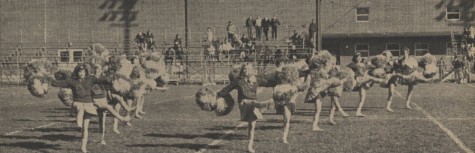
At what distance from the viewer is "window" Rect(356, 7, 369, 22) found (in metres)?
47.2

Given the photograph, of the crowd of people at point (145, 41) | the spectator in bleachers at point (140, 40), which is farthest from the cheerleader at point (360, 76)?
the spectator in bleachers at point (140, 40)

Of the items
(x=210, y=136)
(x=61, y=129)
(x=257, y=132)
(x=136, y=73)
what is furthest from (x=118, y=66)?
(x=257, y=132)

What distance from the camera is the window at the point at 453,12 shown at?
4619 centimetres

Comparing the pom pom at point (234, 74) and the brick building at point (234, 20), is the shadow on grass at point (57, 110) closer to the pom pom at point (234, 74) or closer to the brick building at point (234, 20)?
the pom pom at point (234, 74)

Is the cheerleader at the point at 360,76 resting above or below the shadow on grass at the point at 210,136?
above

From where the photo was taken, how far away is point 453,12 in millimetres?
46250

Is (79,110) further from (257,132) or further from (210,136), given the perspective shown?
(257,132)

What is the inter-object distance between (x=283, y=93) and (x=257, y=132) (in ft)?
8.72

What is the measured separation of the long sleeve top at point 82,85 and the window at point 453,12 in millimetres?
39280

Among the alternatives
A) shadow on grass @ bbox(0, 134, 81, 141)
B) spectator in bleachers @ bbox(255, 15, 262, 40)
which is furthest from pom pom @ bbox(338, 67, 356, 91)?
spectator in bleachers @ bbox(255, 15, 262, 40)

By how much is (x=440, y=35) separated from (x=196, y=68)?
647 inches

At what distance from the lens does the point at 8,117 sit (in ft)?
57.0

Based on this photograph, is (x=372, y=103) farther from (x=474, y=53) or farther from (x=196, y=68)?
(x=196, y=68)

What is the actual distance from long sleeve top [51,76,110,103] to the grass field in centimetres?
87
